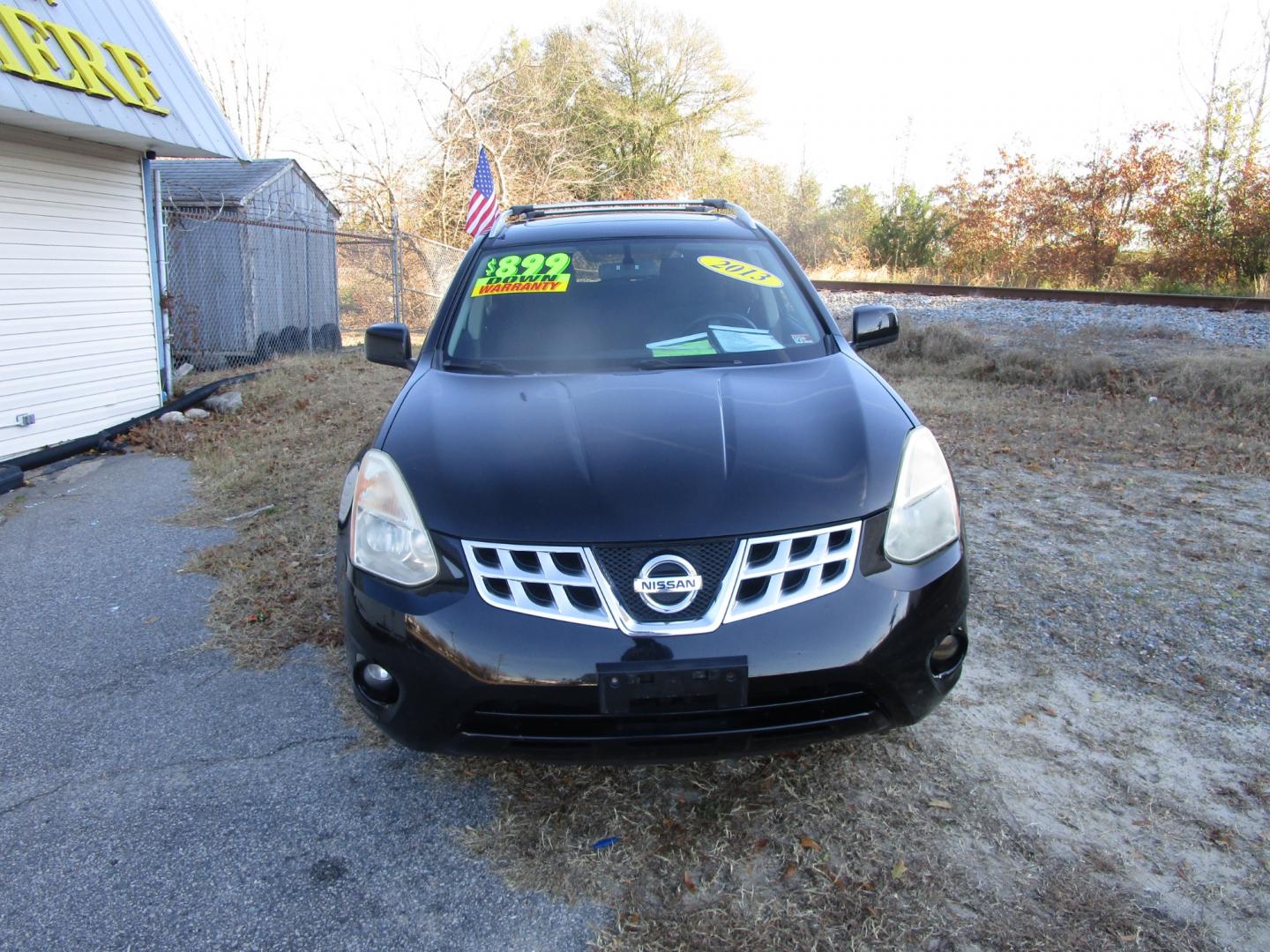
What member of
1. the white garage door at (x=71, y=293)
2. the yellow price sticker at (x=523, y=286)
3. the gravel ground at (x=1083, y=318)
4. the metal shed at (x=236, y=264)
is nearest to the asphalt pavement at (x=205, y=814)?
the yellow price sticker at (x=523, y=286)

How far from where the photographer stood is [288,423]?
7711 mm

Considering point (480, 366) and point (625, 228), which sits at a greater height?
point (625, 228)

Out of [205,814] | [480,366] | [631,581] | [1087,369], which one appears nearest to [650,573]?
[631,581]

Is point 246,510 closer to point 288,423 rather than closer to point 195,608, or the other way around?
point 195,608

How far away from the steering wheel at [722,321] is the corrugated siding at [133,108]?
17.5ft

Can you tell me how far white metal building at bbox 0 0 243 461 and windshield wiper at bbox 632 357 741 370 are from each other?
535cm

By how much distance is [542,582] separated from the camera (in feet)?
6.64

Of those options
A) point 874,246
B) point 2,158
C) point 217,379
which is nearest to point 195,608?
point 2,158

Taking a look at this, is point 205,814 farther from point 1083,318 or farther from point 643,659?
point 1083,318

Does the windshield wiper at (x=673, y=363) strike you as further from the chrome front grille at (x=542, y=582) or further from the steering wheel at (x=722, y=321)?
the chrome front grille at (x=542, y=582)

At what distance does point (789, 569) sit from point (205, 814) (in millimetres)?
1804

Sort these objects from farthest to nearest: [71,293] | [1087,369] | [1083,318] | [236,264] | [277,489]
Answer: [236,264]
[1083,318]
[1087,369]
[71,293]
[277,489]

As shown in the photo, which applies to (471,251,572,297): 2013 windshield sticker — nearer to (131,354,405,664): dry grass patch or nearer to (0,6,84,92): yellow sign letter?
(131,354,405,664): dry grass patch

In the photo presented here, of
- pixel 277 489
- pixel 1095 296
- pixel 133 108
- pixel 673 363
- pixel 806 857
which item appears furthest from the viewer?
pixel 1095 296
